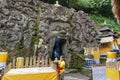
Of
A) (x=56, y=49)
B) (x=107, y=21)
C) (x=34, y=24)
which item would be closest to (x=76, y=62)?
(x=56, y=49)

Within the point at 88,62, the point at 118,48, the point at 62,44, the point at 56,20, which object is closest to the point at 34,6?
the point at 56,20

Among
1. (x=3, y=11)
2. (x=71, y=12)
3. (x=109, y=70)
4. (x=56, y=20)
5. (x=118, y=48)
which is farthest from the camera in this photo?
(x=118, y=48)

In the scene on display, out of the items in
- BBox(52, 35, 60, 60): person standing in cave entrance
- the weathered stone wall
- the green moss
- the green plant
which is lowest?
the green moss

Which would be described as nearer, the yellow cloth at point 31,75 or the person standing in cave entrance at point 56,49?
the yellow cloth at point 31,75

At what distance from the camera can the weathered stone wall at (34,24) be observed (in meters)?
13.9

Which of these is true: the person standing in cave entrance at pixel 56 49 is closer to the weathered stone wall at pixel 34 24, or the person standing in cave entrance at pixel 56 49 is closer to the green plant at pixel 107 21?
the weathered stone wall at pixel 34 24

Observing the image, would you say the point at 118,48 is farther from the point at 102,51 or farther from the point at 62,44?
the point at 62,44

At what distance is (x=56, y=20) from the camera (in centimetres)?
1513

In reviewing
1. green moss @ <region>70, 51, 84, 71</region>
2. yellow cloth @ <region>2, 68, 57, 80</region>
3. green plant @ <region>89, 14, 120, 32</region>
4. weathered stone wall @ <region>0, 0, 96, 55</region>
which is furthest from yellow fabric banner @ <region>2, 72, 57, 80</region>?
green plant @ <region>89, 14, 120, 32</region>

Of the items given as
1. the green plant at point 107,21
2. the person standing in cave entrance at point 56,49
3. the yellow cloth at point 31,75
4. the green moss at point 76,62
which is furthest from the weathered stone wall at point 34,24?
the green plant at point 107,21

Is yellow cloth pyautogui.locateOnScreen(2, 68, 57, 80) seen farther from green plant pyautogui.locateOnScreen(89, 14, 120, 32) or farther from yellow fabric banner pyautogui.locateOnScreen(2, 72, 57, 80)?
green plant pyautogui.locateOnScreen(89, 14, 120, 32)

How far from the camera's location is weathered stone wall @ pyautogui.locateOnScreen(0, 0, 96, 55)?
13863 mm

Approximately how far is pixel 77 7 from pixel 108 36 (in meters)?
8.57

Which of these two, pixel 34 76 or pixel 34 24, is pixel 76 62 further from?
pixel 34 76
